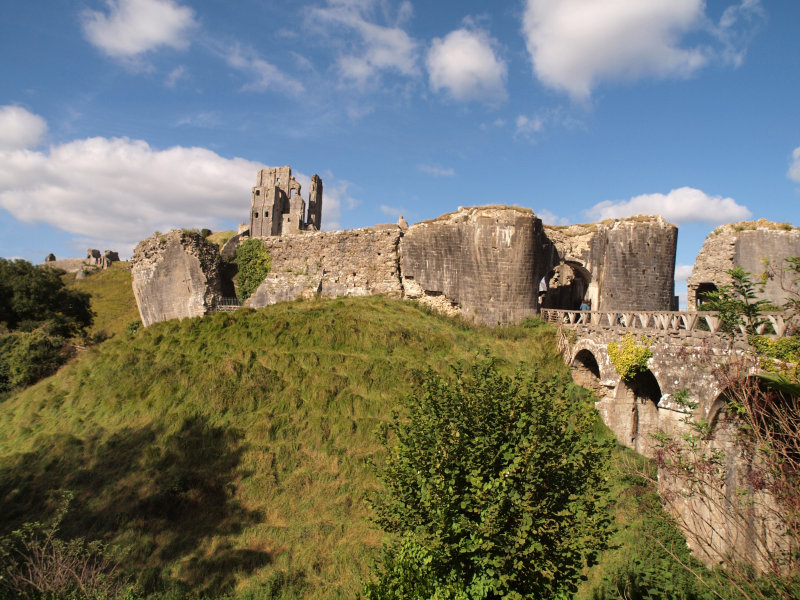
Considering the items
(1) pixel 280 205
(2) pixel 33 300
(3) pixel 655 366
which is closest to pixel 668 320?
(3) pixel 655 366

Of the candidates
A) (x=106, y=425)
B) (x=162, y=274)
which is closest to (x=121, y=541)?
(x=106, y=425)

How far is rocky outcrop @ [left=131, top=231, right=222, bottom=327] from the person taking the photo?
72.7 feet

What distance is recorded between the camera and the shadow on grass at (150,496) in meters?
10.1

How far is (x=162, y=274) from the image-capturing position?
22641mm

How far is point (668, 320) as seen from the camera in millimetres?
14961

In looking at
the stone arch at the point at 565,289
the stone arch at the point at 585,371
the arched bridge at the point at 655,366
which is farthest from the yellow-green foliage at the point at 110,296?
the arched bridge at the point at 655,366

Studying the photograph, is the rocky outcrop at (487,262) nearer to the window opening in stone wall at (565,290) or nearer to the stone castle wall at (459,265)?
the stone castle wall at (459,265)

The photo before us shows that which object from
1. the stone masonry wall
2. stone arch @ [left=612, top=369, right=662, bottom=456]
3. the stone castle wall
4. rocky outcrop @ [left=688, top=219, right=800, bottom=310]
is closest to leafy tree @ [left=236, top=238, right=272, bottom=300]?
the stone castle wall

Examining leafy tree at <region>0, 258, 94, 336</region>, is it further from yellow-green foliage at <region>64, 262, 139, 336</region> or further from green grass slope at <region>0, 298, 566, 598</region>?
green grass slope at <region>0, 298, 566, 598</region>

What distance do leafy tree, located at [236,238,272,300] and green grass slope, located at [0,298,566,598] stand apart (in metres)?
7.33

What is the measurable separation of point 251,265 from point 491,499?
2263cm

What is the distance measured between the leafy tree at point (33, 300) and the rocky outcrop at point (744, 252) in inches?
1292

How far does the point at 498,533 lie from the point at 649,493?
796cm

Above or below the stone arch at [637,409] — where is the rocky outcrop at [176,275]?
above
